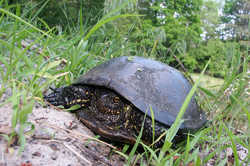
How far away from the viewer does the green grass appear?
97 centimetres

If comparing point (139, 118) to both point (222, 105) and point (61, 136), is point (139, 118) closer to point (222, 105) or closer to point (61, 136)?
point (61, 136)

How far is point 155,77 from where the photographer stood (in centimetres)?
158

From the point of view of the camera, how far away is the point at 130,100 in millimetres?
1397

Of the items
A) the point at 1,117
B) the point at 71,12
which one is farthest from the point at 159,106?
the point at 71,12

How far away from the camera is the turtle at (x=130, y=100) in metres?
1.39

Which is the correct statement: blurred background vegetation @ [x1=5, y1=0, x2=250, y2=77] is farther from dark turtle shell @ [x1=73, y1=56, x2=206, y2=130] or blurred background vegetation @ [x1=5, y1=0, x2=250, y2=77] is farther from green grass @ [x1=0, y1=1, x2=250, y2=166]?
dark turtle shell @ [x1=73, y1=56, x2=206, y2=130]

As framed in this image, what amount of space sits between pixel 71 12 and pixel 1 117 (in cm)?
359

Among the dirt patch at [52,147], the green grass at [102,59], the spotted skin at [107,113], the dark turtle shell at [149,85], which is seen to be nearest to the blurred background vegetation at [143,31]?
the green grass at [102,59]

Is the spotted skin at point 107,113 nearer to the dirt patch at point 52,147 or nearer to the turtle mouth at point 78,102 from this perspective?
the turtle mouth at point 78,102

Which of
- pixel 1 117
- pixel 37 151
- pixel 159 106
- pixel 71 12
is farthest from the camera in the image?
pixel 71 12

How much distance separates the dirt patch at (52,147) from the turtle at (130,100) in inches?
5.6

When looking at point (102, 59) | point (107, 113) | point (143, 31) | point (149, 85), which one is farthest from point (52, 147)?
point (143, 31)

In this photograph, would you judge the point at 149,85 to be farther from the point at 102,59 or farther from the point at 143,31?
the point at 143,31

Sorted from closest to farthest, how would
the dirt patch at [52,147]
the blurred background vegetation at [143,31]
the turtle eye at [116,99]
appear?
the dirt patch at [52,147], the turtle eye at [116,99], the blurred background vegetation at [143,31]
